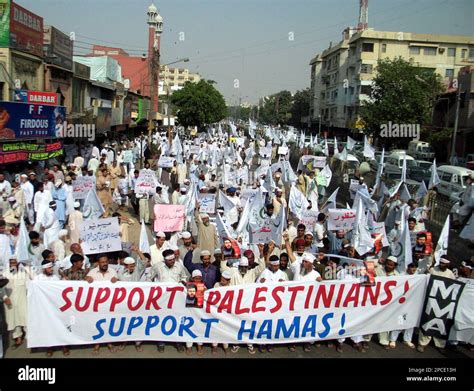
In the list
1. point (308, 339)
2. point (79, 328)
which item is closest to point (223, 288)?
point (308, 339)

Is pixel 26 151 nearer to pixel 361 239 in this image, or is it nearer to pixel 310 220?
pixel 310 220

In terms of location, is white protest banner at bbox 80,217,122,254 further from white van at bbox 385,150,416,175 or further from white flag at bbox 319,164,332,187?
white van at bbox 385,150,416,175

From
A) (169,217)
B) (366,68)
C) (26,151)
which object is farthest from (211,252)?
(366,68)

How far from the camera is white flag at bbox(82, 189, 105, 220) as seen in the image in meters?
10.1

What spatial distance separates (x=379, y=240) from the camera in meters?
8.84

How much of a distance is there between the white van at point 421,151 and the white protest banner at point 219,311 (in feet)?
85.0

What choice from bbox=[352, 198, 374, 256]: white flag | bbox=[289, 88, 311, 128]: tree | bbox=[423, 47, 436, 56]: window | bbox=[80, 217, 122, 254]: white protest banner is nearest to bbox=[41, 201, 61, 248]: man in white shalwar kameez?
bbox=[80, 217, 122, 254]: white protest banner

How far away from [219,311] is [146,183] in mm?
7493

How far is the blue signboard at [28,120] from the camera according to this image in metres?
15.5

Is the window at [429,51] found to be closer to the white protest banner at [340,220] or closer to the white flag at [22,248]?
the white protest banner at [340,220]

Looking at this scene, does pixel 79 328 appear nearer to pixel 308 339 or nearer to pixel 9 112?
pixel 308 339

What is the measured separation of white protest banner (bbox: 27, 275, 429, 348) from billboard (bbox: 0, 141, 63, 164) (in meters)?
10.3

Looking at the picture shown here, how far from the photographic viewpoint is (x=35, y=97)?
19297 mm
